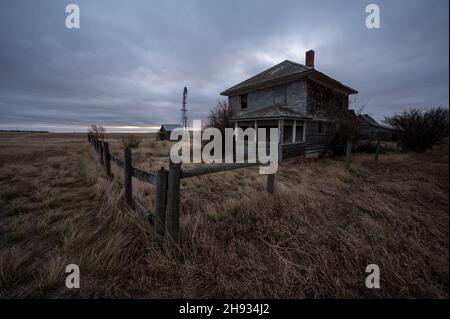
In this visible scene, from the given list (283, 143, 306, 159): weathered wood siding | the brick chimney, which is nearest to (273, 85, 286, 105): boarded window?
the brick chimney

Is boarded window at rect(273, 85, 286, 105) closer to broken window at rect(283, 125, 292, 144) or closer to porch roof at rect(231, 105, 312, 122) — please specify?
porch roof at rect(231, 105, 312, 122)

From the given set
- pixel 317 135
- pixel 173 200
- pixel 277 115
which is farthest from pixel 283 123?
pixel 173 200

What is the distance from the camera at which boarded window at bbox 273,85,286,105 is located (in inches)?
526

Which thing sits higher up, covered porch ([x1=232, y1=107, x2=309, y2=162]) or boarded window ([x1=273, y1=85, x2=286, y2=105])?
boarded window ([x1=273, y1=85, x2=286, y2=105])

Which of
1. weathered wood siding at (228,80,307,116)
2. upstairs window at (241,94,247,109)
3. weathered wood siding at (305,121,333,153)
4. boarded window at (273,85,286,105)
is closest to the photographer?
weathered wood siding at (228,80,307,116)

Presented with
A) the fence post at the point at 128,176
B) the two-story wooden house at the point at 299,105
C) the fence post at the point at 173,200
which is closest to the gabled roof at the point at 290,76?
the two-story wooden house at the point at 299,105

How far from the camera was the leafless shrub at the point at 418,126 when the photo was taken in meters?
10.3

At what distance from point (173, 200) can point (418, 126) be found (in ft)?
53.0

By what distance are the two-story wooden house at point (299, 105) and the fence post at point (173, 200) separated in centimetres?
889

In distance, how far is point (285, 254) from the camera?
2.20m

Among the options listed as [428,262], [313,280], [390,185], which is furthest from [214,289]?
[390,185]

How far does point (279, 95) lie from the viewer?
13641 millimetres

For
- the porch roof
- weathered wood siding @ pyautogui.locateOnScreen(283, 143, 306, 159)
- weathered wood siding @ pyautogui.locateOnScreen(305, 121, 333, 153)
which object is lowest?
weathered wood siding @ pyautogui.locateOnScreen(283, 143, 306, 159)
